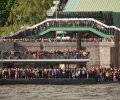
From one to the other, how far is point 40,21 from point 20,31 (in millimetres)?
12067

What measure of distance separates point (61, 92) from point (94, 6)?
129 feet

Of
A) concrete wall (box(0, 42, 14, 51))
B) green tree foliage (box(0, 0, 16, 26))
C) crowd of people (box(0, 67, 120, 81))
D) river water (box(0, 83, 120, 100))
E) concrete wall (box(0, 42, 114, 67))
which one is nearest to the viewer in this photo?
river water (box(0, 83, 120, 100))

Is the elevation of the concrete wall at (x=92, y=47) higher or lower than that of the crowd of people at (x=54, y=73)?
higher

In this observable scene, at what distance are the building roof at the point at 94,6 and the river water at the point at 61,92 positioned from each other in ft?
105

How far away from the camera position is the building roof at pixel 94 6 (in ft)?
401

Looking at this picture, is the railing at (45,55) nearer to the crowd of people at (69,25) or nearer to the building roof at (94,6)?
the crowd of people at (69,25)

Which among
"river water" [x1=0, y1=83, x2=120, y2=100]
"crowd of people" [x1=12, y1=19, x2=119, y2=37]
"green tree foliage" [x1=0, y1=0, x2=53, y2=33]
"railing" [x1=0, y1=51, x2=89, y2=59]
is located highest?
"green tree foliage" [x1=0, y1=0, x2=53, y2=33]

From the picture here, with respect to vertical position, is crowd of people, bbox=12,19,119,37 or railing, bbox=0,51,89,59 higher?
crowd of people, bbox=12,19,119,37

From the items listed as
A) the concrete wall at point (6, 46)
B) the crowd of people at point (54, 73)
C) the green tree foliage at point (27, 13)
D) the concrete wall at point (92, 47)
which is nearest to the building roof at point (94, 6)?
the green tree foliage at point (27, 13)

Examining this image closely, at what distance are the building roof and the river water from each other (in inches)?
1262

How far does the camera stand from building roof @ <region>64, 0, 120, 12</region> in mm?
122312

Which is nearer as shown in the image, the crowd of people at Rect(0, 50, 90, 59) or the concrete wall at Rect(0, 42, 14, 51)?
the crowd of people at Rect(0, 50, 90, 59)

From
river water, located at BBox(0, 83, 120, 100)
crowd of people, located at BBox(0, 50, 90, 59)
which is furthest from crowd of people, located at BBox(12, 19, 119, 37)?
river water, located at BBox(0, 83, 120, 100)

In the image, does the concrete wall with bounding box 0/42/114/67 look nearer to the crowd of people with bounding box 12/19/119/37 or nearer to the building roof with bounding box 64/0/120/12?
the crowd of people with bounding box 12/19/119/37
